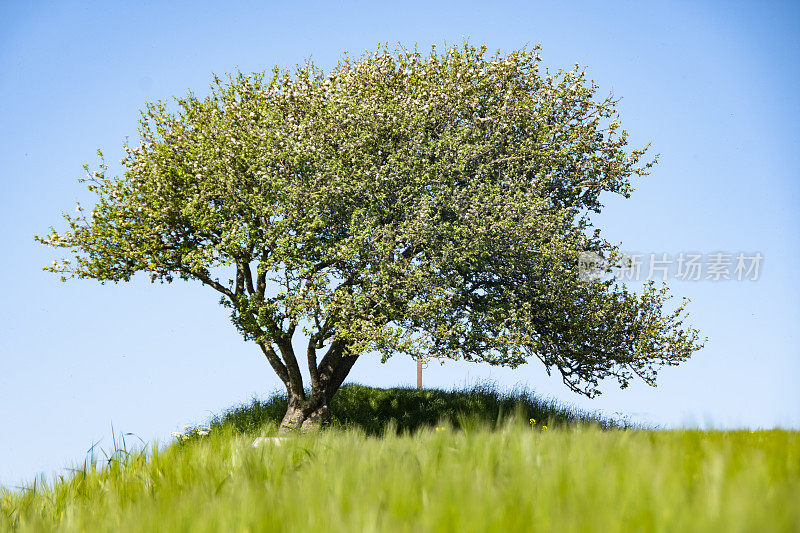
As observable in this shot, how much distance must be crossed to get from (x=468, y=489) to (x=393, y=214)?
12359 millimetres

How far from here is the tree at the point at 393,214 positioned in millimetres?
14891

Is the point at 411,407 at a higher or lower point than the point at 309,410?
lower

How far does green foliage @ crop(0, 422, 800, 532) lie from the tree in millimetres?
8807

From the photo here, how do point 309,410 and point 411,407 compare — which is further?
point 411,407

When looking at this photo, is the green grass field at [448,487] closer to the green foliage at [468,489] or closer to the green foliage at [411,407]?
the green foliage at [468,489]

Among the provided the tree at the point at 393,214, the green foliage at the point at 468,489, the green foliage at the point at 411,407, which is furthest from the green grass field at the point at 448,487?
the green foliage at the point at 411,407

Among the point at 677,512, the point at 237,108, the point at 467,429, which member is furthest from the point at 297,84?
the point at 677,512

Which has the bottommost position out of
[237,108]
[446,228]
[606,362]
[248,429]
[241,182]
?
[248,429]

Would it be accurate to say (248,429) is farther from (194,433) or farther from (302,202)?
(302,202)

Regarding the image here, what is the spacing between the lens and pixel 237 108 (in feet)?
57.1

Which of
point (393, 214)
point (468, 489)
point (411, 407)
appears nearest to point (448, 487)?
point (468, 489)

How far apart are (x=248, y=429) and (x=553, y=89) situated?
576 inches

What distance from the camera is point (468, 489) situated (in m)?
3.59

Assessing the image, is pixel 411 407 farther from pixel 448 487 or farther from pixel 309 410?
pixel 448 487
